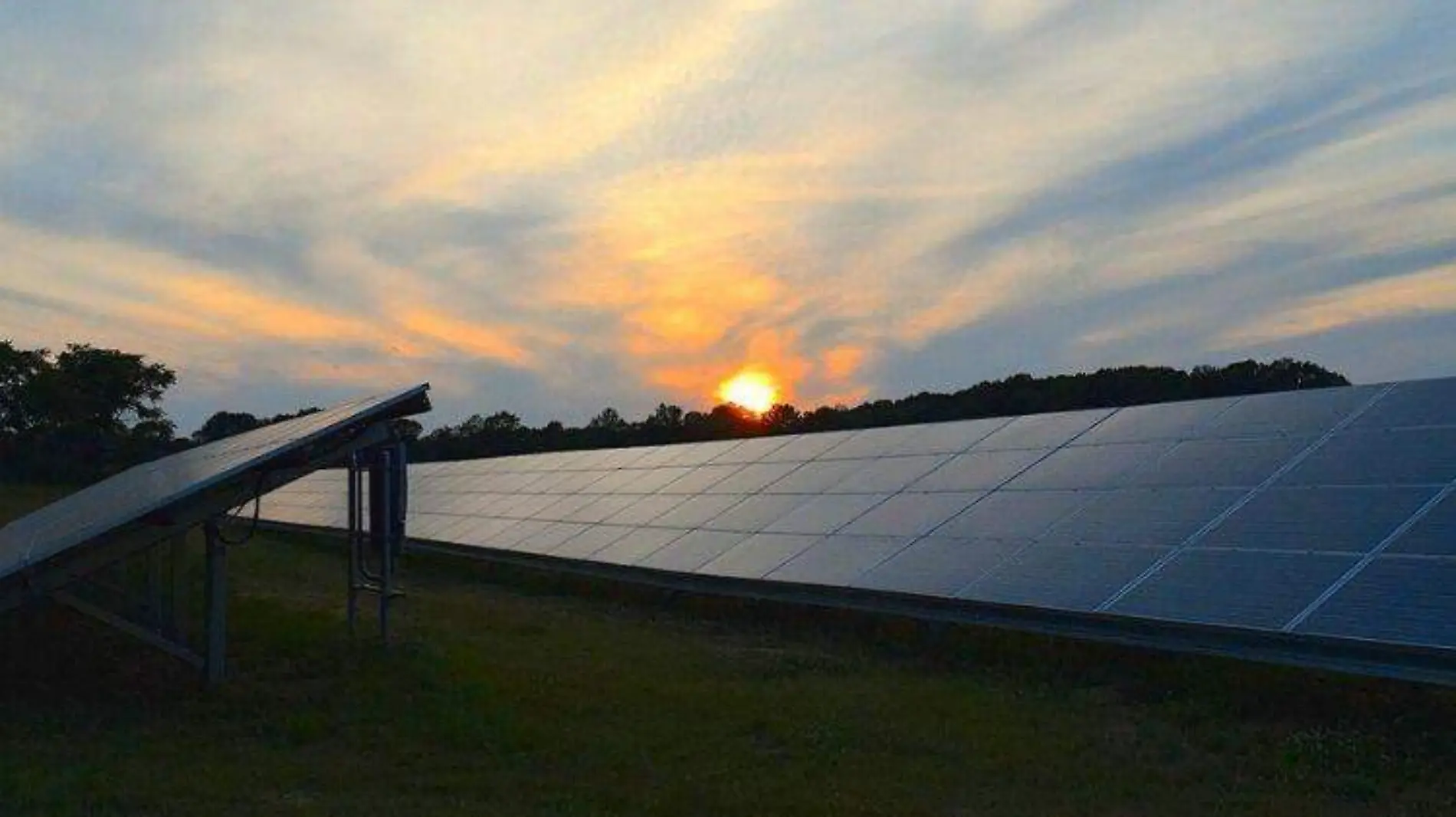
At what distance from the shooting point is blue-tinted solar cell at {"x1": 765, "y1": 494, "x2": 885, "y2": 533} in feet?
60.6

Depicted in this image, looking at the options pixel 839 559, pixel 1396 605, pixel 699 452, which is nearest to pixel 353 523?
pixel 839 559

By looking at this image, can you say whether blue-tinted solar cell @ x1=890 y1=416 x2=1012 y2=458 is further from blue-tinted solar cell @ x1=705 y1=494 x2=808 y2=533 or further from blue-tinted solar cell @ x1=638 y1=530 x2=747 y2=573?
blue-tinted solar cell @ x1=638 y1=530 x2=747 y2=573

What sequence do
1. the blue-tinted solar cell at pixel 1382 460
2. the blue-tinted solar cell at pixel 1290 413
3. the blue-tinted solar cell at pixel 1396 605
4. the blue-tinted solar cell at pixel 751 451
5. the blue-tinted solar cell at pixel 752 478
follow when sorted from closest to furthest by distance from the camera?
the blue-tinted solar cell at pixel 1396 605 < the blue-tinted solar cell at pixel 1382 460 < the blue-tinted solar cell at pixel 1290 413 < the blue-tinted solar cell at pixel 752 478 < the blue-tinted solar cell at pixel 751 451

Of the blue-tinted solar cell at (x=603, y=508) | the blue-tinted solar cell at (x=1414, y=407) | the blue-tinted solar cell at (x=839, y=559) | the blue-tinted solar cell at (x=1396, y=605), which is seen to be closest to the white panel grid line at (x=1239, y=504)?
the blue-tinted solar cell at (x=1414, y=407)

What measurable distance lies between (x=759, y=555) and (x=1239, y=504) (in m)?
6.83

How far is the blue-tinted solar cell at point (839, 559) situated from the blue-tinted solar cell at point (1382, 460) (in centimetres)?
481

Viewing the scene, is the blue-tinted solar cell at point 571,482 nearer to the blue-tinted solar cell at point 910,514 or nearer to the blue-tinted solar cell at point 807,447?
the blue-tinted solar cell at point 807,447

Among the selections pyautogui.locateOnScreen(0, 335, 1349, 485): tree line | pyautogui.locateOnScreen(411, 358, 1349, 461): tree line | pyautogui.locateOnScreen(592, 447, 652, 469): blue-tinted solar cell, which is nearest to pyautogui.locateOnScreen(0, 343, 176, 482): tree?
pyautogui.locateOnScreen(0, 335, 1349, 485): tree line

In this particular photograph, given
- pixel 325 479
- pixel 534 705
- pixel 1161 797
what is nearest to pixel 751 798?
pixel 1161 797

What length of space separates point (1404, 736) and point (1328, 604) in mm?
1496

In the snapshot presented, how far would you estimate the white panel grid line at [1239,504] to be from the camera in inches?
486

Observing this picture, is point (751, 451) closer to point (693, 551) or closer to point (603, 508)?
point (603, 508)

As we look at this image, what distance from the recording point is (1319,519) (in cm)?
1224

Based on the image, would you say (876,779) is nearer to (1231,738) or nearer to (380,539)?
(1231,738)
